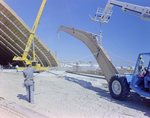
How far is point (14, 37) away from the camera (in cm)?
2973

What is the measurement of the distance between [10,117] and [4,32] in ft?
103

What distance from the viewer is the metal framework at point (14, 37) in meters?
24.4

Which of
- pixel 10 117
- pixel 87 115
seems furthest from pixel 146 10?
pixel 10 117

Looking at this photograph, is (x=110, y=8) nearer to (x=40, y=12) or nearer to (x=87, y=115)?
(x=87, y=115)

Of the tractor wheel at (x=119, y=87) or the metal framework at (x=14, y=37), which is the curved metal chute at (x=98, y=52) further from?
the metal framework at (x=14, y=37)

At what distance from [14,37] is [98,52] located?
89.1 ft

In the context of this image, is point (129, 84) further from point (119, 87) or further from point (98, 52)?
point (98, 52)

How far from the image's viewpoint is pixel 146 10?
19.8ft

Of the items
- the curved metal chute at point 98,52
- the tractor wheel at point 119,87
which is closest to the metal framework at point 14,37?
the curved metal chute at point 98,52

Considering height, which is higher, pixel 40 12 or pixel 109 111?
pixel 40 12

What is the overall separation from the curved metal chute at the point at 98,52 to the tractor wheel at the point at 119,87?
1.47 meters

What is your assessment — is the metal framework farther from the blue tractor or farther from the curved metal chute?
the blue tractor

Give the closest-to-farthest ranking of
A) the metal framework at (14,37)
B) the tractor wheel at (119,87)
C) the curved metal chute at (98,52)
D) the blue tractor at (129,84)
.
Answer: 1. the blue tractor at (129,84)
2. the tractor wheel at (119,87)
3. the curved metal chute at (98,52)
4. the metal framework at (14,37)

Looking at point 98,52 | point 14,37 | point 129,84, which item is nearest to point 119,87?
point 129,84
